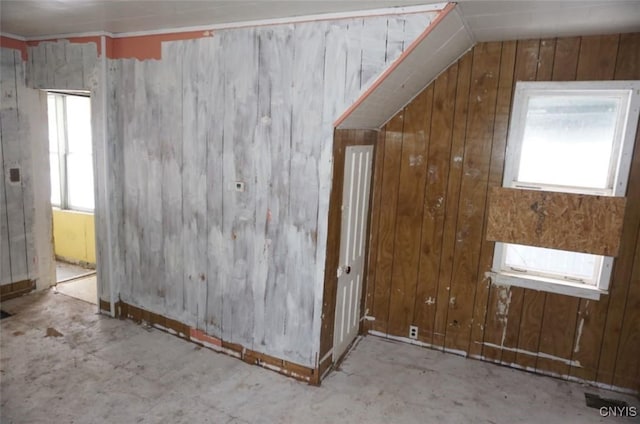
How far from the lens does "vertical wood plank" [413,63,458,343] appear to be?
3.11 metres

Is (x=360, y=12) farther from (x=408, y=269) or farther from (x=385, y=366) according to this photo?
(x=385, y=366)

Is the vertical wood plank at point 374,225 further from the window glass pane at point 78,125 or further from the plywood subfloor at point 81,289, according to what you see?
the window glass pane at point 78,125

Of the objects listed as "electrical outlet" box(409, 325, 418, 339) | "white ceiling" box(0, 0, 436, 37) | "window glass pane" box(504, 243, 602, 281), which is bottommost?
"electrical outlet" box(409, 325, 418, 339)

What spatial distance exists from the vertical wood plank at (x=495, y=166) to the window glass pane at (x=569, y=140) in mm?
158

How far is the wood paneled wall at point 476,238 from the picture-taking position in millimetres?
2787

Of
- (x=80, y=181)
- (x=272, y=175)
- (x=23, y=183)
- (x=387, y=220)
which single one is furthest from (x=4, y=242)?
(x=387, y=220)

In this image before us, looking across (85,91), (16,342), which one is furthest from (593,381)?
(85,91)

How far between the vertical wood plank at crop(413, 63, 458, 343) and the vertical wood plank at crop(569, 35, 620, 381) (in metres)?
0.84

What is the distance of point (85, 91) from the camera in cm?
349

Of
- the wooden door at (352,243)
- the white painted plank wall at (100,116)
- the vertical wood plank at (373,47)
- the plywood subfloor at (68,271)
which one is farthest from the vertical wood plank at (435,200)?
the plywood subfloor at (68,271)

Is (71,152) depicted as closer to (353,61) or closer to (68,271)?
(68,271)

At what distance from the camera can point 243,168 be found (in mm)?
2904

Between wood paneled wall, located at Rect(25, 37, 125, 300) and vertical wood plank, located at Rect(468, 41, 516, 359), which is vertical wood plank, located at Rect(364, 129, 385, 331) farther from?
wood paneled wall, located at Rect(25, 37, 125, 300)

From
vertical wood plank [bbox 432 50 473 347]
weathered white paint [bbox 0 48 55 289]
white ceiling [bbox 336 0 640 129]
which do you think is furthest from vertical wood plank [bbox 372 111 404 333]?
weathered white paint [bbox 0 48 55 289]
